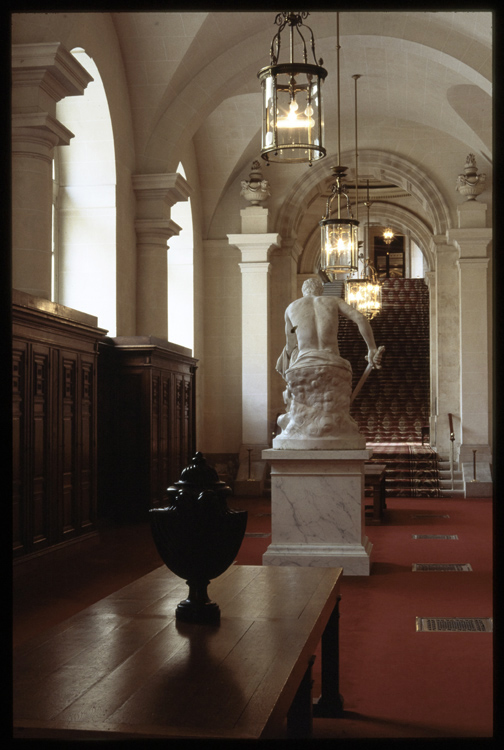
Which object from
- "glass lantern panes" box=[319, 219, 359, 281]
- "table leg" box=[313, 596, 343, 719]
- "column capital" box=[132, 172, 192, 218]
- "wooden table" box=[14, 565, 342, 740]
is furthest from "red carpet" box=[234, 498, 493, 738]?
"column capital" box=[132, 172, 192, 218]

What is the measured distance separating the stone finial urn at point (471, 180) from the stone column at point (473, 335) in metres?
0.26

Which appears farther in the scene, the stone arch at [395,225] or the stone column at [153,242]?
the stone arch at [395,225]

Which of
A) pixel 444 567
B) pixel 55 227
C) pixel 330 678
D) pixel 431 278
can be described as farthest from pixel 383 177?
pixel 330 678

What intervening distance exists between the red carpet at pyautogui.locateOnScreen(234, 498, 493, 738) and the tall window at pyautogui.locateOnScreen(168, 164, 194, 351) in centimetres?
652

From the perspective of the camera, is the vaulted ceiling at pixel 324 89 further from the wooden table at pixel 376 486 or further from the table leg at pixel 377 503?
the table leg at pixel 377 503

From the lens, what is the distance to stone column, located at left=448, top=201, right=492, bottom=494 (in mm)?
14453

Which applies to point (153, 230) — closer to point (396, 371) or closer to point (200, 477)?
point (200, 477)

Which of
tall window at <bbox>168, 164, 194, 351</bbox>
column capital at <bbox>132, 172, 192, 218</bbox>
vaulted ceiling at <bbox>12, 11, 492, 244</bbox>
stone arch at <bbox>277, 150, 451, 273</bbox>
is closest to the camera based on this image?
vaulted ceiling at <bbox>12, 11, 492, 244</bbox>

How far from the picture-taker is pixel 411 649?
5008mm

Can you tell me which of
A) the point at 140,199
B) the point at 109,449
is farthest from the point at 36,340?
the point at 140,199

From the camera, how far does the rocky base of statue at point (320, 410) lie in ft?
25.0

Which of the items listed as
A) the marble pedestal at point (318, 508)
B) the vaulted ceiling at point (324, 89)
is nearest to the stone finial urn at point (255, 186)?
the vaulted ceiling at point (324, 89)

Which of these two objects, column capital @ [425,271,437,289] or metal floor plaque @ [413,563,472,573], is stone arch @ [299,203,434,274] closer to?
column capital @ [425,271,437,289]

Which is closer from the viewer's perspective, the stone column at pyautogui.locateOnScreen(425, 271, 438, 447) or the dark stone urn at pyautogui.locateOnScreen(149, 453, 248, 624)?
the dark stone urn at pyautogui.locateOnScreen(149, 453, 248, 624)
